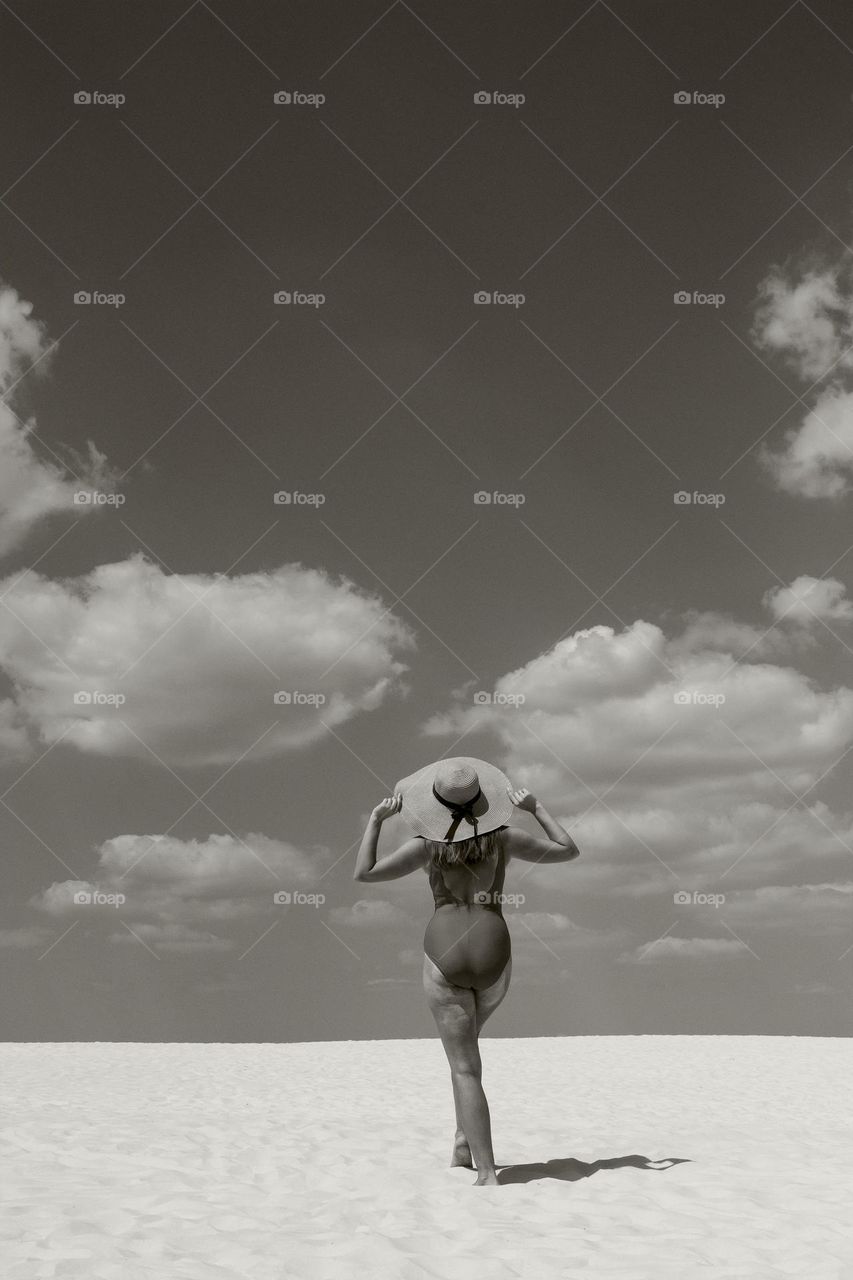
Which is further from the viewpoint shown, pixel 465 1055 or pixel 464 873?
pixel 464 873

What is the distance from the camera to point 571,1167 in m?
7.48

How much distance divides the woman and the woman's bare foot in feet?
0.27

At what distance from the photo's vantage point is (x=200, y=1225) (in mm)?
5750

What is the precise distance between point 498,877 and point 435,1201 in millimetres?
1747

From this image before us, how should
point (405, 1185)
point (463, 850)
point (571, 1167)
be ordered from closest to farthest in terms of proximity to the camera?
point (405, 1185)
point (463, 850)
point (571, 1167)

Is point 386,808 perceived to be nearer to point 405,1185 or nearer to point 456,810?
point 456,810

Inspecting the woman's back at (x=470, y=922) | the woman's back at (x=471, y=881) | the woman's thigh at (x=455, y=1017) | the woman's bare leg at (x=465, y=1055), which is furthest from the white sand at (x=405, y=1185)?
the woman's back at (x=471, y=881)

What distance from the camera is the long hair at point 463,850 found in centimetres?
696

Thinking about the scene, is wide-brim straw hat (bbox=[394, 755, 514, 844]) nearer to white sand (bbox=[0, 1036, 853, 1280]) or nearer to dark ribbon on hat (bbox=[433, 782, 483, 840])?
dark ribbon on hat (bbox=[433, 782, 483, 840])

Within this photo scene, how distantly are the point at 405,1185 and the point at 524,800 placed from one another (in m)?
2.17

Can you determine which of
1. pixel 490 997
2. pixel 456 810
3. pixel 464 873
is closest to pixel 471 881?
pixel 464 873

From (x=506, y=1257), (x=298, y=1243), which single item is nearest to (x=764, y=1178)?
(x=506, y=1257)

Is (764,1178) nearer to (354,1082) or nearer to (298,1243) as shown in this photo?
(298,1243)

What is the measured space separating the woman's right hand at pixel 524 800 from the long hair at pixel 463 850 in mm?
155
